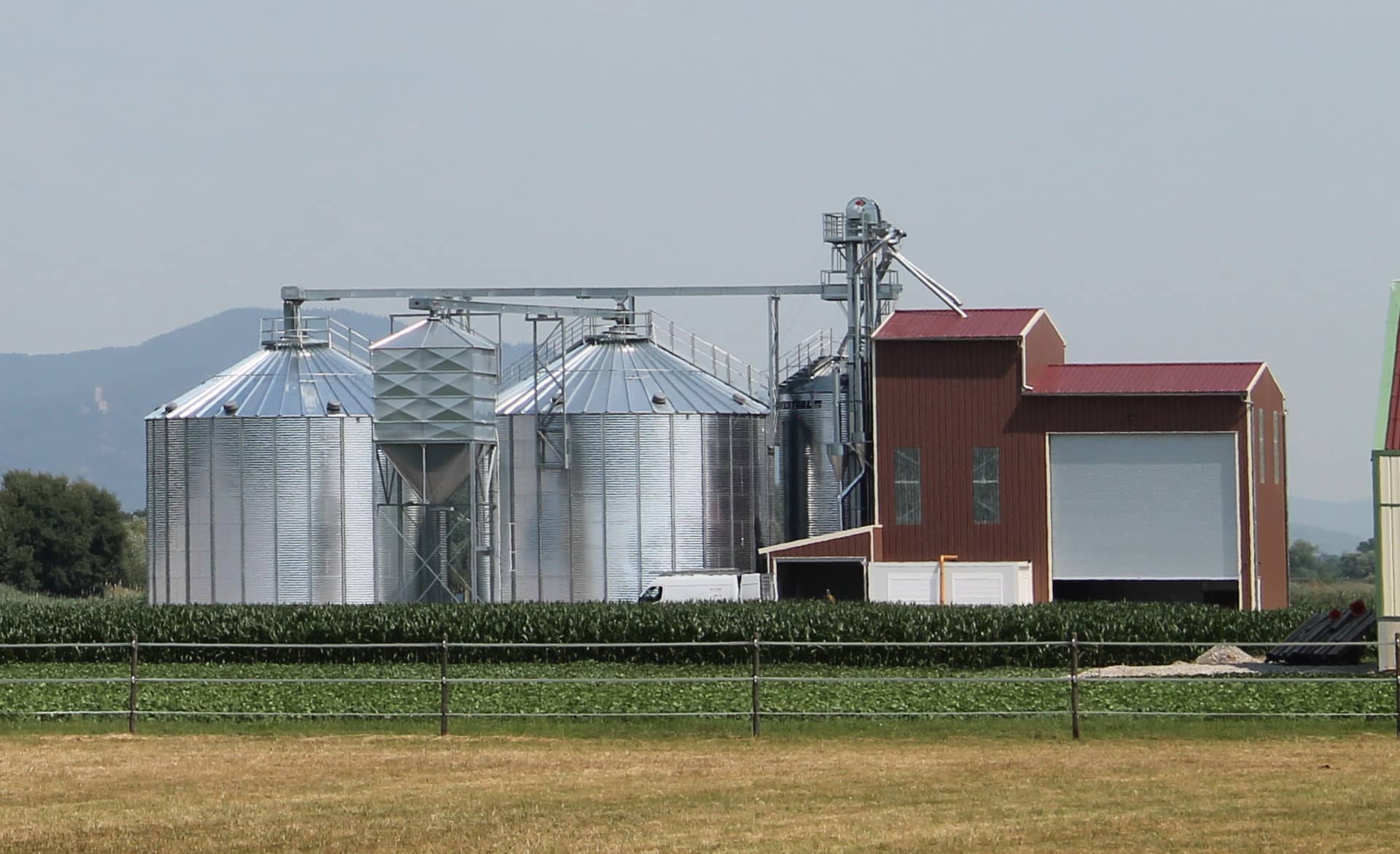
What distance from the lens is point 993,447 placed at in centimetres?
5156

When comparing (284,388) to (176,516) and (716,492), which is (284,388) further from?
(716,492)

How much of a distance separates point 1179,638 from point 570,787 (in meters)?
23.4

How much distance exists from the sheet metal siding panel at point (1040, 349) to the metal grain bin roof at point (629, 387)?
9.18 metres

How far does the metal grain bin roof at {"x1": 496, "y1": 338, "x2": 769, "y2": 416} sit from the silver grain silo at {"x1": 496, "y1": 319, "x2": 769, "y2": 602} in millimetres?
75

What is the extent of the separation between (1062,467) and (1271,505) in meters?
6.94

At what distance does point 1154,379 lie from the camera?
51.3m

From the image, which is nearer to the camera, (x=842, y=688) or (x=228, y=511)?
(x=842, y=688)

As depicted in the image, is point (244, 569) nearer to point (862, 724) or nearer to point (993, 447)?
point (993, 447)

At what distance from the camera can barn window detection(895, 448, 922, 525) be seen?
2047 inches

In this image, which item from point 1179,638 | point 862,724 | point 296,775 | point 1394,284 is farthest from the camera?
point 1179,638

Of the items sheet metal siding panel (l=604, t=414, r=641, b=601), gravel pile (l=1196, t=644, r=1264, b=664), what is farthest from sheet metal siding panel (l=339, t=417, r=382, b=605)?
gravel pile (l=1196, t=644, r=1264, b=664)

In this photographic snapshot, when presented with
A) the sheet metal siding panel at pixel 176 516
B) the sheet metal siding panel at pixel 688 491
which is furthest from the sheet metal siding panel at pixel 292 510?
the sheet metal siding panel at pixel 688 491

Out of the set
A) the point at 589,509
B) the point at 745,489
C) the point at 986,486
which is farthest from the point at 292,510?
the point at 986,486

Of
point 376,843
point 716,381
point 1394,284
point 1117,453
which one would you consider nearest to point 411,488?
point 716,381
